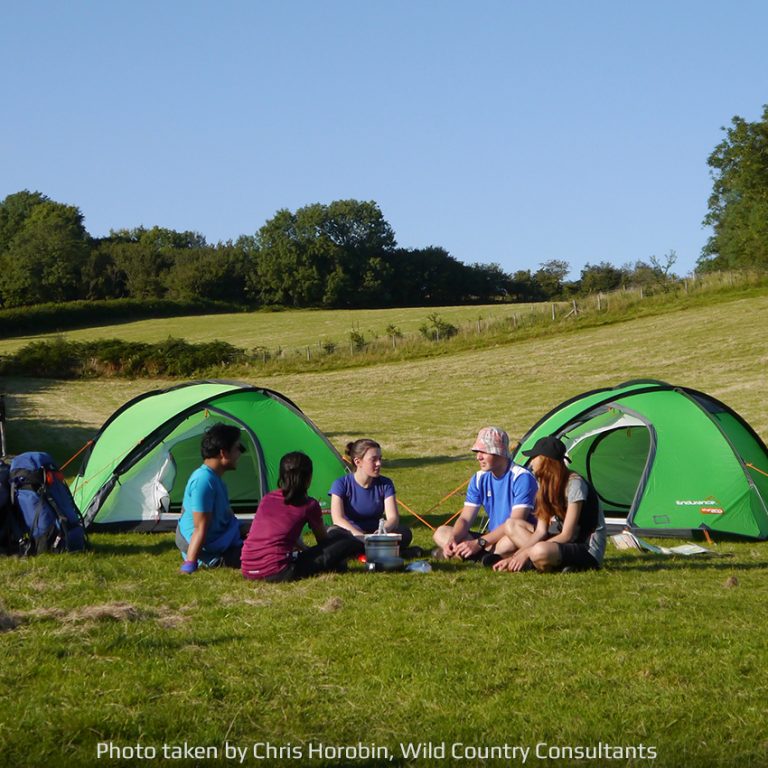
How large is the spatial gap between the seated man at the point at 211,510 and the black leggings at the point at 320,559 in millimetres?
836

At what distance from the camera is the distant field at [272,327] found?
61.0m

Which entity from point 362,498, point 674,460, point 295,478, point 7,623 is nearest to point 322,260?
point 674,460

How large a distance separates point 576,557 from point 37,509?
4924 mm

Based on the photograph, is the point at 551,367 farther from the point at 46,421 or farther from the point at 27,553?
the point at 27,553

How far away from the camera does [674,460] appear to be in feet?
39.6

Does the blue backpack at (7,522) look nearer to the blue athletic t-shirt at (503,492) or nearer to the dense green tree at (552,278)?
the blue athletic t-shirt at (503,492)

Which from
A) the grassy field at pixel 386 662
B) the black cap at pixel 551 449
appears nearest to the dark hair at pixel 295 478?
the grassy field at pixel 386 662

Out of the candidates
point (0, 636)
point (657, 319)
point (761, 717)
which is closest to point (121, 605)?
point (0, 636)

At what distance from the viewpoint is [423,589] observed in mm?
7789

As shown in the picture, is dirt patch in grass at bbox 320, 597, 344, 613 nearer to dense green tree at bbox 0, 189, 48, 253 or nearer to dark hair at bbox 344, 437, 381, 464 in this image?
dark hair at bbox 344, 437, 381, 464

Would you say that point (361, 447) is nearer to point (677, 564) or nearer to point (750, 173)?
point (677, 564)

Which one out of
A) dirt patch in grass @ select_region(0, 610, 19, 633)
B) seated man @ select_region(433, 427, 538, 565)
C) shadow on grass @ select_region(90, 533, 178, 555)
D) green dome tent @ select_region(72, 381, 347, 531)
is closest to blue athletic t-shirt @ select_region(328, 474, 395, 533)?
seated man @ select_region(433, 427, 538, 565)

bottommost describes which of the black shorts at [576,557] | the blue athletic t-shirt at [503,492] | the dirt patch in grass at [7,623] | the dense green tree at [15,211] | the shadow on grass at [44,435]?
the shadow on grass at [44,435]

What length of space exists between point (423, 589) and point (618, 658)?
2296 millimetres
